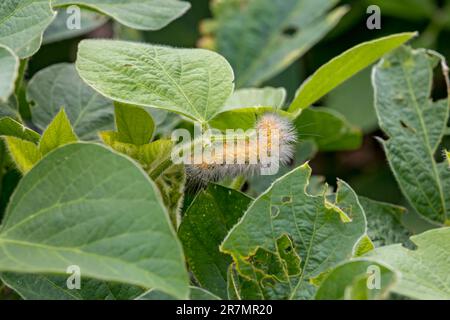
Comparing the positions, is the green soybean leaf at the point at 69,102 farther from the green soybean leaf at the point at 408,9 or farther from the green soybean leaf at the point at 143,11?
the green soybean leaf at the point at 408,9

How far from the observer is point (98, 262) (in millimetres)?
588

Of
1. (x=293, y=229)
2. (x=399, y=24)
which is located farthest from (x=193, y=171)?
(x=399, y=24)

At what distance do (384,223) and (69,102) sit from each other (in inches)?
18.6

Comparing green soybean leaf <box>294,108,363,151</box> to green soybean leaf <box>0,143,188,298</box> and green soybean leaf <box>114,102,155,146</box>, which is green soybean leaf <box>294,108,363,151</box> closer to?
green soybean leaf <box>114,102,155,146</box>

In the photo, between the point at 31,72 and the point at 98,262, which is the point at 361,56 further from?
the point at 31,72

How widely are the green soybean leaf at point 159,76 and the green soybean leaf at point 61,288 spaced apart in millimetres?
193

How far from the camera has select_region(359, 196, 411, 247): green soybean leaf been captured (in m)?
0.94

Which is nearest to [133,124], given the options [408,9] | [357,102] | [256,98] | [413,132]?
[256,98]

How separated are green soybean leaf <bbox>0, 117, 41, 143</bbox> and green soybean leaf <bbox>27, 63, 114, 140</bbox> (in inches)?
7.6

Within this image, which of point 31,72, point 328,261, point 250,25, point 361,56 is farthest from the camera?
point 31,72

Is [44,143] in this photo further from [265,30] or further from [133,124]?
[265,30]

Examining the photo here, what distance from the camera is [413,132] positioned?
1020 mm

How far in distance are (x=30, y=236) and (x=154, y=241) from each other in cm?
12

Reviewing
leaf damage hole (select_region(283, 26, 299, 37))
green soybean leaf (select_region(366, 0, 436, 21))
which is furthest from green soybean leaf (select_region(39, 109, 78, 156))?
green soybean leaf (select_region(366, 0, 436, 21))
